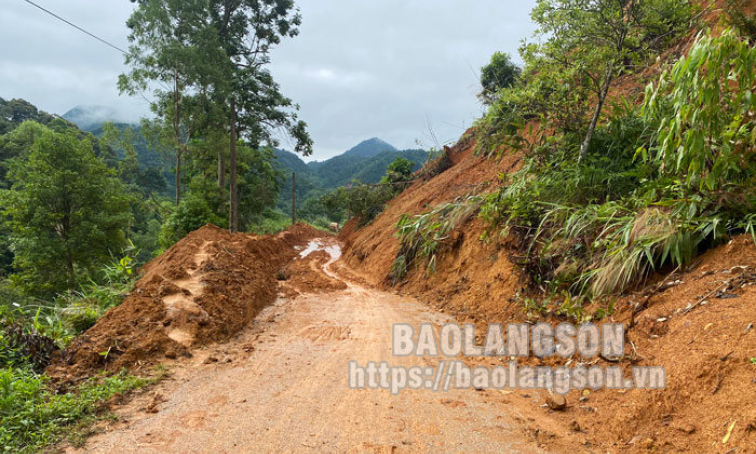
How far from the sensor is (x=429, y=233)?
24.3 feet

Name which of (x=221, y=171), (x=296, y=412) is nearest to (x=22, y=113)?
(x=221, y=171)

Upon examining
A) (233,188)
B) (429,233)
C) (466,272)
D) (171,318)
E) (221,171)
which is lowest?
(171,318)

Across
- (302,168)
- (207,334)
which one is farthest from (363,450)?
(302,168)

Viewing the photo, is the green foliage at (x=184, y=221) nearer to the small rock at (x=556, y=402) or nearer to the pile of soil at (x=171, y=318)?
the pile of soil at (x=171, y=318)

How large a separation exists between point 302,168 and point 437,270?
96.9 meters

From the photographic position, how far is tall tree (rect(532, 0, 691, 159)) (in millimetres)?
4562

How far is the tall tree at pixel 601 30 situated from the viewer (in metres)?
4.56

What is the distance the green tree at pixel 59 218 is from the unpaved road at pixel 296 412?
15569 mm

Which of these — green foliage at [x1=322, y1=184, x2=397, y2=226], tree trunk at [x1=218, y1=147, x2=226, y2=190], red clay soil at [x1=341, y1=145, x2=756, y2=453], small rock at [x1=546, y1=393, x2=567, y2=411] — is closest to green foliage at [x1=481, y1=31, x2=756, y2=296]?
red clay soil at [x1=341, y1=145, x2=756, y2=453]

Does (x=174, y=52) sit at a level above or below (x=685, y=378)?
above

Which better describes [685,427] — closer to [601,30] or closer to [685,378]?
[685,378]

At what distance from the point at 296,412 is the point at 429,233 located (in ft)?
17.5

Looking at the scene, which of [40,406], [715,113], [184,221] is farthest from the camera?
[184,221]

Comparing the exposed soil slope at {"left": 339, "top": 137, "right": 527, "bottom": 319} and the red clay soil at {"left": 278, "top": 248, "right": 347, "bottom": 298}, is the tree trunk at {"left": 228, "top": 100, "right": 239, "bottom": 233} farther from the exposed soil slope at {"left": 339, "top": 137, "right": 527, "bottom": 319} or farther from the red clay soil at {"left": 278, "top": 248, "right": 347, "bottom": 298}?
the exposed soil slope at {"left": 339, "top": 137, "right": 527, "bottom": 319}
